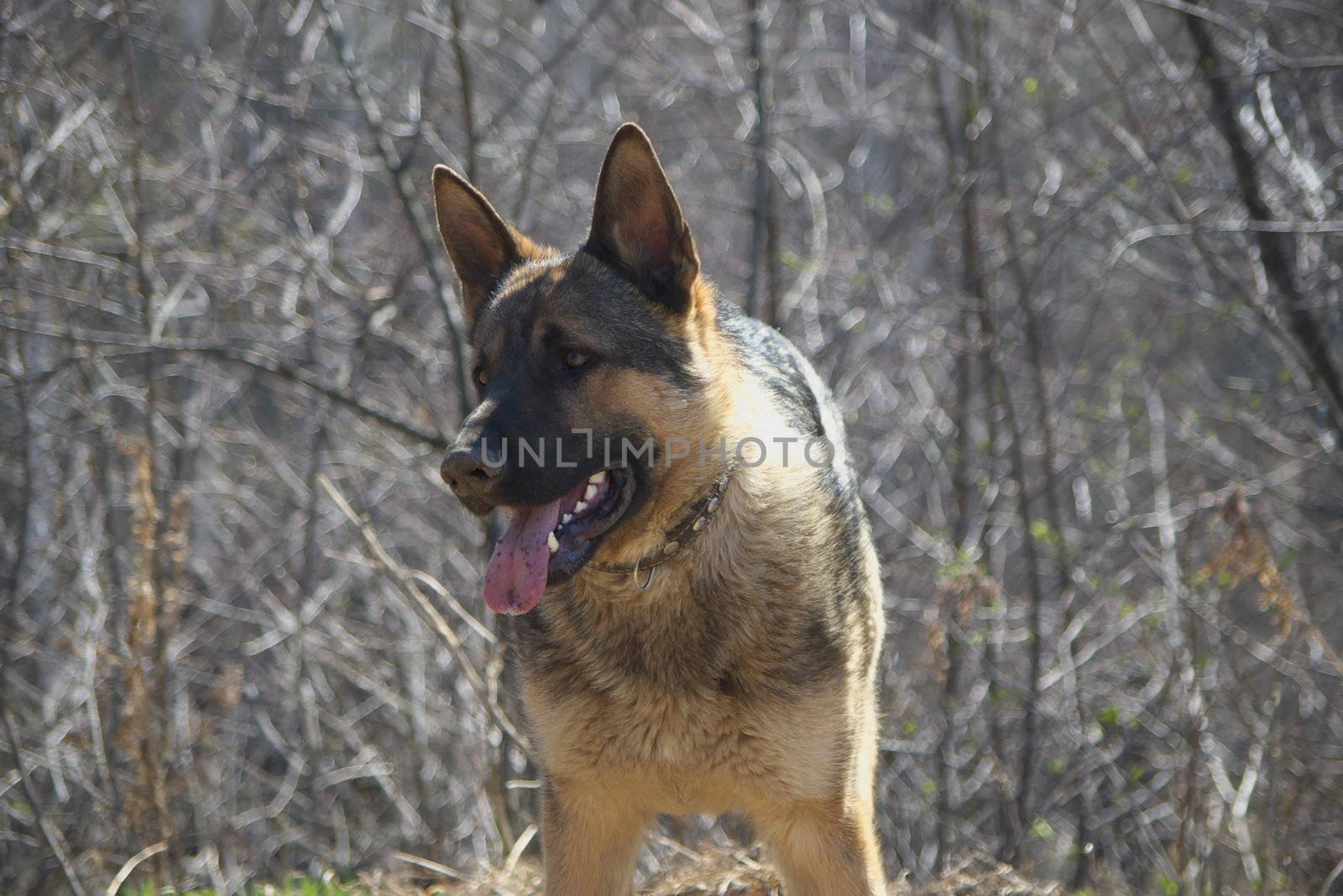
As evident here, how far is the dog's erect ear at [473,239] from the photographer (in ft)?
11.6

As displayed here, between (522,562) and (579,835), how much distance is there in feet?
2.78

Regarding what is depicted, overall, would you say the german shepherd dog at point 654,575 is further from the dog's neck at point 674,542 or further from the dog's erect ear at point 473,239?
the dog's erect ear at point 473,239

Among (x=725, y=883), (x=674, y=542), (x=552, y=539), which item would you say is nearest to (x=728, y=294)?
(x=725, y=883)

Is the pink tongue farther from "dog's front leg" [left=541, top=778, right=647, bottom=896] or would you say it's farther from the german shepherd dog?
"dog's front leg" [left=541, top=778, right=647, bottom=896]

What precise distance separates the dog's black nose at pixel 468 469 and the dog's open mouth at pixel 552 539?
0.68 feet

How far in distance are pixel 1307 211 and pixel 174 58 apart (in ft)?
20.4

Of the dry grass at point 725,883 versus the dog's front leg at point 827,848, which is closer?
the dog's front leg at point 827,848

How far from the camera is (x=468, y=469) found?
275 centimetres

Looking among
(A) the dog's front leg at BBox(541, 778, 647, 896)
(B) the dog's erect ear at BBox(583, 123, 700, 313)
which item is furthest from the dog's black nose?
(A) the dog's front leg at BBox(541, 778, 647, 896)

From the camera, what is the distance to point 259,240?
26.8 ft

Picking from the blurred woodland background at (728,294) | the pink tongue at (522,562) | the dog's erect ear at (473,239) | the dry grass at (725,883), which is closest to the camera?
the pink tongue at (522,562)

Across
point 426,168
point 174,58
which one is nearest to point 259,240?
point 426,168

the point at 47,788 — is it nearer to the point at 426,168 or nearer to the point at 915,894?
the point at 426,168

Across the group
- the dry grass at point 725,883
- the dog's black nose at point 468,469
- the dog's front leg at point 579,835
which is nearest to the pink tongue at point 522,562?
the dog's black nose at point 468,469
